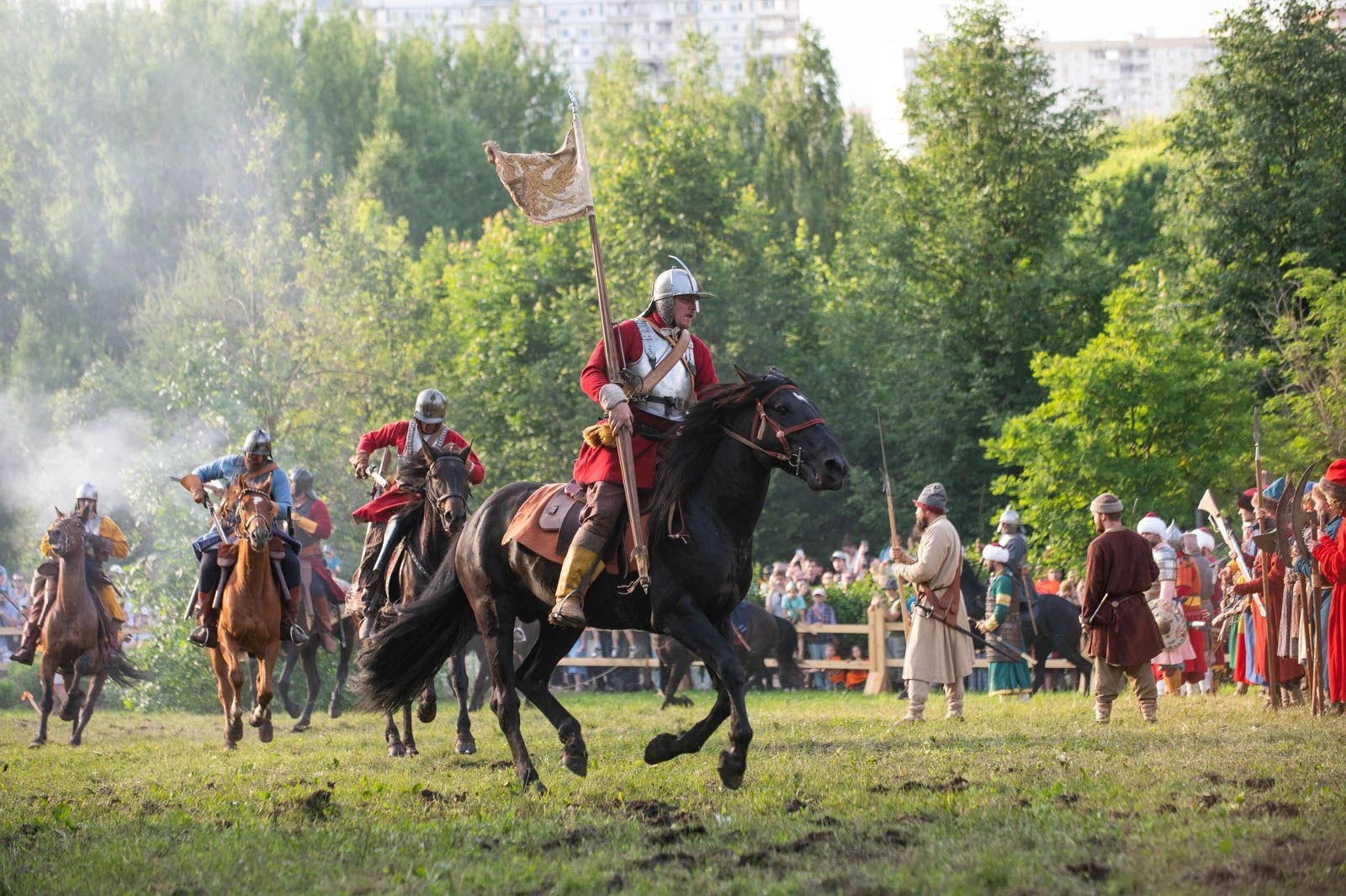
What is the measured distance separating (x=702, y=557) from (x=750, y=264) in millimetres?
30007

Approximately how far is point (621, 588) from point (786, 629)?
1333cm

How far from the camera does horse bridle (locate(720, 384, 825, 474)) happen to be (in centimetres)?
911

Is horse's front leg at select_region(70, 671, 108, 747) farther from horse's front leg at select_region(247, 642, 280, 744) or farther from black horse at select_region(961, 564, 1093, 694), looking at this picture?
black horse at select_region(961, 564, 1093, 694)

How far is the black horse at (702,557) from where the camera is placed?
9.04m

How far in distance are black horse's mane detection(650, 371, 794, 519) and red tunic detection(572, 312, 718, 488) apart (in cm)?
21

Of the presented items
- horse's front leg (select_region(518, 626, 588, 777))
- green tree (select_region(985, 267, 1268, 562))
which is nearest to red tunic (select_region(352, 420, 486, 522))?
horse's front leg (select_region(518, 626, 588, 777))

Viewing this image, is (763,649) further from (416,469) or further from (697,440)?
(697,440)

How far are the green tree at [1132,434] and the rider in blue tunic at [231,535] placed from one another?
634 inches

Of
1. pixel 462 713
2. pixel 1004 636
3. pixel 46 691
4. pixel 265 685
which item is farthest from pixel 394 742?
pixel 1004 636

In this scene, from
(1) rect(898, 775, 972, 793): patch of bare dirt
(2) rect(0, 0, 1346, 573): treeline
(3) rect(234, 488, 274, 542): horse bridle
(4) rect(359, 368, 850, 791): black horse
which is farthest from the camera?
(2) rect(0, 0, 1346, 573): treeline

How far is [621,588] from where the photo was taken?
9.66 meters

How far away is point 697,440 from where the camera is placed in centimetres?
948

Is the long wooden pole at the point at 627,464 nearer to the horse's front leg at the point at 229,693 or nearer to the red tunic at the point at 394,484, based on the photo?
the red tunic at the point at 394,484

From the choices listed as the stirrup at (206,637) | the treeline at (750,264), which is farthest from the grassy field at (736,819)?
the treeline at (750,264)
